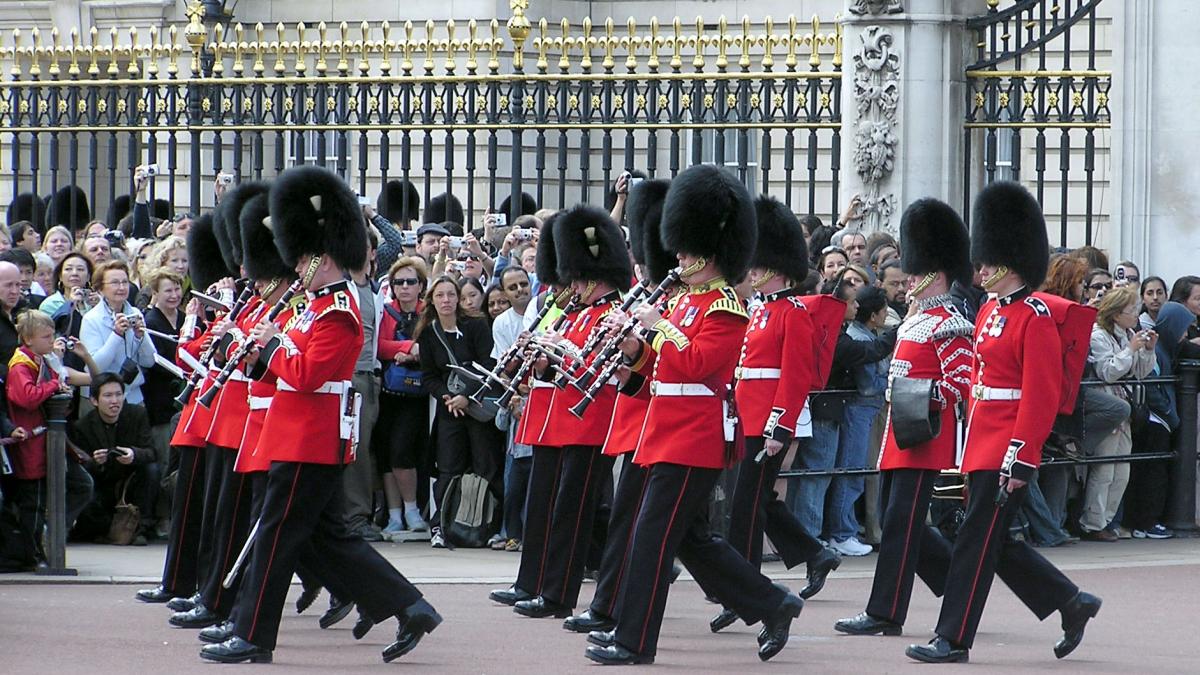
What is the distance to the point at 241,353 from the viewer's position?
26.2 ft

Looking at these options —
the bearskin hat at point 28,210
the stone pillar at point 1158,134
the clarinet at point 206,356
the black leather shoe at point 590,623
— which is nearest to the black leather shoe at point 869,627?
the black leather shoe at point 590,623

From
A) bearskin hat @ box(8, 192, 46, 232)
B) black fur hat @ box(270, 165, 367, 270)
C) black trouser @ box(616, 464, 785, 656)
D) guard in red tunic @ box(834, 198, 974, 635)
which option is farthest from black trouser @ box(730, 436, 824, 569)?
bearskin hat @ box(8, 192, 46, 232)

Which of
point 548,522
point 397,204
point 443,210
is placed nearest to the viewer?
point 548,522

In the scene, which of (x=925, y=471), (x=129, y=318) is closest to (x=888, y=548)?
(x=925, y=471)

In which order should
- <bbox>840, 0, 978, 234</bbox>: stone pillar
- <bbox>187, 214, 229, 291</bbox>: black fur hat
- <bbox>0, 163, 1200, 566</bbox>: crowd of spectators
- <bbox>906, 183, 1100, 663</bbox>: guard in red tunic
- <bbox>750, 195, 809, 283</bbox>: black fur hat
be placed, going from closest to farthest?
<bbox>906, 183, 1100, 663</bbox>: guard in red tunic → <bbox>750, 195, 809, 283</bbox>: black fur hat → <bbox>187, 214, 229, 291</bbox>: black fur hat → <bbox>0, 163, 1200, 566</bbox>: crowd of spectators → <bbox>840, 0, 978, 234</bbox>: stone pillar

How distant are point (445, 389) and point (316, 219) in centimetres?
314

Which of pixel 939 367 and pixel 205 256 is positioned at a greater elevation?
pixel 205 256

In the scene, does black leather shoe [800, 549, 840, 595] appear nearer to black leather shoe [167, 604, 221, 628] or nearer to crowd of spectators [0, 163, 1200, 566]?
crowd of spectators [0, 163, 1200, 566]

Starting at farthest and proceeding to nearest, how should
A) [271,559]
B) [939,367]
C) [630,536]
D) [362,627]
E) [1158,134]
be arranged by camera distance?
[1158,134] < [939,367] < [362,627] < [630,536] < [271,559]

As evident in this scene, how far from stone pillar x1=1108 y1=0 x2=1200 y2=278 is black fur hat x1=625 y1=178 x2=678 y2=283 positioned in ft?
13.0

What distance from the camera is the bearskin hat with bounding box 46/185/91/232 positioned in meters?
15.5

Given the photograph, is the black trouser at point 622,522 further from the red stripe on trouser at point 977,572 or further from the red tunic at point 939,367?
the red stripe on trouser at point 977,572

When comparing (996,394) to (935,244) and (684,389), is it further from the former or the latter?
(684,389)

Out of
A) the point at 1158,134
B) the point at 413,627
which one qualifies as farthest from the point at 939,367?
the point at 1158,134
